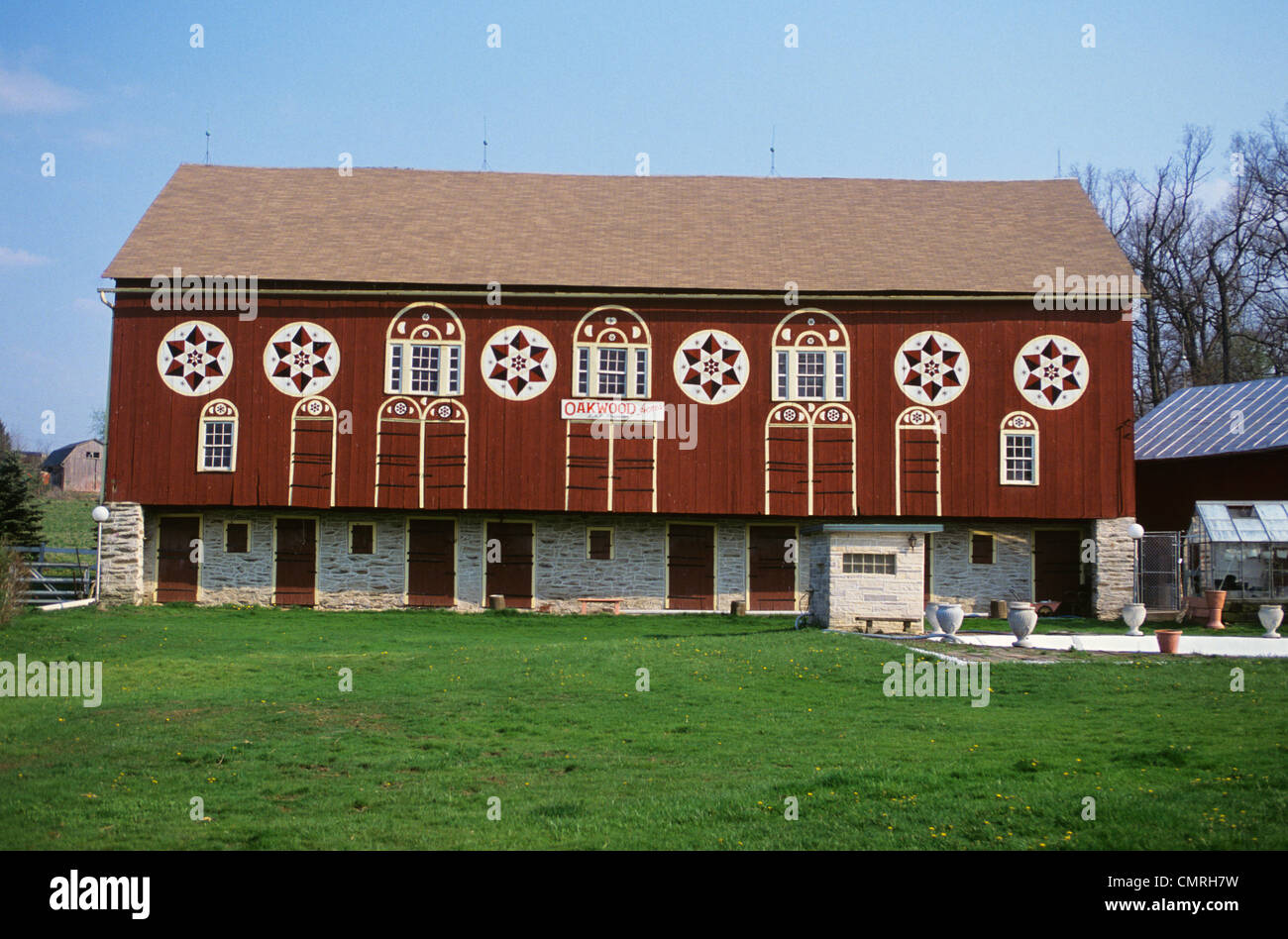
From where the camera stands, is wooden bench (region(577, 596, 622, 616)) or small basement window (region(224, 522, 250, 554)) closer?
wooden bench (region(577, 596, 622, 616))

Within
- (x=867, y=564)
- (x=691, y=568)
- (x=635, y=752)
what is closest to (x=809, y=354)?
(x=691, y=568)

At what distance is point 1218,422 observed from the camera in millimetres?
38469

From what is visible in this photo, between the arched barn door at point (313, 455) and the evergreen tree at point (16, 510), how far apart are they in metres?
11.7

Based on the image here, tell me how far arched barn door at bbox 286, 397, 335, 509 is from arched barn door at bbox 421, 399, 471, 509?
261cm

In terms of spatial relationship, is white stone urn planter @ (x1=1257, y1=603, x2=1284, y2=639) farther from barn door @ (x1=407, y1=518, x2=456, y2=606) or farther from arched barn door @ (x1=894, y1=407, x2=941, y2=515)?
barn door @ (x1=407, y1=518, x2=456, y2=606)

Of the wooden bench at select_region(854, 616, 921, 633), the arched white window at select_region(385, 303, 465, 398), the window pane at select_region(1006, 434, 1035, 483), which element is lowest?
the wooden bench at select_region(854, 616, 921, 633)

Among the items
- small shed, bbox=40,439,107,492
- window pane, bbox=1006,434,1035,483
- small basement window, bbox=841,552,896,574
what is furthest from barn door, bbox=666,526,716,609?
small shed, bbox=40,439,107,492

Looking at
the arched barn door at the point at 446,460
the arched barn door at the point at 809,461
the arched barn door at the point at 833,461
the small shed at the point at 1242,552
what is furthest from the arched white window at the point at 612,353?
the small shed at the point at 1242,552

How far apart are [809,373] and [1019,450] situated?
6.16 m

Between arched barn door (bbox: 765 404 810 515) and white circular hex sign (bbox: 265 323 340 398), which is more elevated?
white circular hex sign (bbox: 265 323 340 398)

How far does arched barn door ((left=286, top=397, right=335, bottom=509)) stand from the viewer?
106ft

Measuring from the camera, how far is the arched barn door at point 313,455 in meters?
32.3

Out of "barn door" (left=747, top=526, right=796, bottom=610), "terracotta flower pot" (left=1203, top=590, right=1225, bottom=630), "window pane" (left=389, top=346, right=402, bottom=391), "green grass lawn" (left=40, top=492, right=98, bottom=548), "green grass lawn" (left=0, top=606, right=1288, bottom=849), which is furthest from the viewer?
"green grass lawn" (left=40, top=492, right=98, bottom=548)
